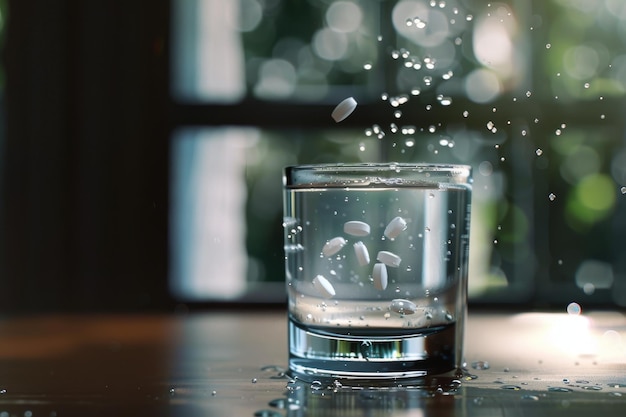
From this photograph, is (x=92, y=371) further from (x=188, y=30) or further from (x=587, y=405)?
(x=188, y=30)

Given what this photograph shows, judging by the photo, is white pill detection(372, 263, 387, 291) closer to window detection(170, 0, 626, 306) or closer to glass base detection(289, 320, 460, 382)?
glass base detection(289, 320, 460, 382)

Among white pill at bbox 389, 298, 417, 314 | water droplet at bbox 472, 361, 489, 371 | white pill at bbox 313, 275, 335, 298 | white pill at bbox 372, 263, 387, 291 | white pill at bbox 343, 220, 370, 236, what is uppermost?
white pill at bbox 343, 220, 370, 236

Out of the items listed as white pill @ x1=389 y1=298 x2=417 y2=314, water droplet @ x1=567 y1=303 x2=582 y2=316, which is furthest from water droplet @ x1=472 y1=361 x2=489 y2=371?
water droplet @ x1=567 y1=303 x2=582 y2=316

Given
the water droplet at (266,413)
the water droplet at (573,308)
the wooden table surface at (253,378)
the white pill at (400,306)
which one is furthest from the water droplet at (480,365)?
the water droplet at (573,308)

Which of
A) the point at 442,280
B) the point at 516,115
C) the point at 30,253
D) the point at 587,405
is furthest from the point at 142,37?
the point at 587,405

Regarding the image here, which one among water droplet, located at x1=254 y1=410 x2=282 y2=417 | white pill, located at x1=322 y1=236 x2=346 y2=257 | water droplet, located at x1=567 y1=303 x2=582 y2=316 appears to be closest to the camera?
water droplet, located at x1=254 y1=410 x2=282 y2=417

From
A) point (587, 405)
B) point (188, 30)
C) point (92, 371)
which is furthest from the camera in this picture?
point (188, 30)

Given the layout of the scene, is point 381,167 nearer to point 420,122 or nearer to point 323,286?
point 323,286
